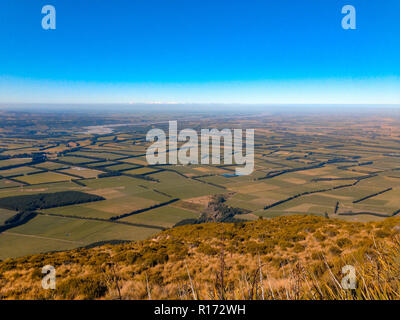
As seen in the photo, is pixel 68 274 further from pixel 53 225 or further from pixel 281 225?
pixel 53 225

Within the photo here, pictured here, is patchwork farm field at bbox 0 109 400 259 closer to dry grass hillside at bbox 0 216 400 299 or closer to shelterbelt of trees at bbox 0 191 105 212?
shelterbelt of trees at bbox 0 191 105 212

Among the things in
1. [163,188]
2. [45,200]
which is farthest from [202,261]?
[163,188]

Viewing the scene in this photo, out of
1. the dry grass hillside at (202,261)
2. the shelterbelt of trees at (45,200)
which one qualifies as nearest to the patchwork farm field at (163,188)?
the shelterbelt of trees at (45,200)

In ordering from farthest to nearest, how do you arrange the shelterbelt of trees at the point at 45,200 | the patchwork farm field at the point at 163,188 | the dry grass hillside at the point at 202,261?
the shelterbelt of trees at the point at 45,200 → the patchwork farm field at the point at 163,188 → the dry grass hillside at the point at 202,261

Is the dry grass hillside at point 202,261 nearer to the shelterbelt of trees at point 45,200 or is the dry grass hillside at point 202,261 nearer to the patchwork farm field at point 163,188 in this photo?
the patchwork farm field at point 163,188

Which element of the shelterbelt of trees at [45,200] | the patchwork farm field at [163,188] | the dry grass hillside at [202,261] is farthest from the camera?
the shelterbelt of trees at [45,200]

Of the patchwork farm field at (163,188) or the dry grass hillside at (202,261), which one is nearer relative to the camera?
the dry grass hillside at (202,261)

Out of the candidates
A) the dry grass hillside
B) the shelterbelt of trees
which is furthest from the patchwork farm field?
the dry grass hillside

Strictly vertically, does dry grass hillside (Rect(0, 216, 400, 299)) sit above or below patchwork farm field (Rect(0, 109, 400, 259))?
above
